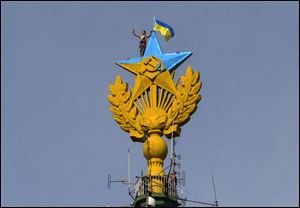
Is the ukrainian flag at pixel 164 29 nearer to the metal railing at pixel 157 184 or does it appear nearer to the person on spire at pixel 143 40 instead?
the person on spire at pixel 143 40

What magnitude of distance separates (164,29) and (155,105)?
529 centimetres

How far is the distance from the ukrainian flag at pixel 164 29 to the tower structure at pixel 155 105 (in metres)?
1.22

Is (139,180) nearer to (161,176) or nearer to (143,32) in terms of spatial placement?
(161,176)

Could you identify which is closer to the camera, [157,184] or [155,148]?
[157,184]

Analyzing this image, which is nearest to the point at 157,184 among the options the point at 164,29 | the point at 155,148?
the point at 155,148

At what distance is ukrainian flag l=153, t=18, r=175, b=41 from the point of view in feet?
205

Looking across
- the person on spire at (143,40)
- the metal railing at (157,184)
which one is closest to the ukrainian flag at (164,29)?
the person on spire at (143,40)

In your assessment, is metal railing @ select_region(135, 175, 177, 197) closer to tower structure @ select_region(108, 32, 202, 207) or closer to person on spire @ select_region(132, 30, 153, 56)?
tower structure @ select_region(108, 32, 202, 207)

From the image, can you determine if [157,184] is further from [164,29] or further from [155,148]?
[164,29]

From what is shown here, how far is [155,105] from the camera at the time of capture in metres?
59.7

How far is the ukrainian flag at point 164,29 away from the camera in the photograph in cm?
6256

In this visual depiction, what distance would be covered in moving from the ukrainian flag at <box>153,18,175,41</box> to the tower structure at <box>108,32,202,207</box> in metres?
1.22

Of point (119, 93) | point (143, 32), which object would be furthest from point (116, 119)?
point (143, 32)

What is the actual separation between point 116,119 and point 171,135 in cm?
333
